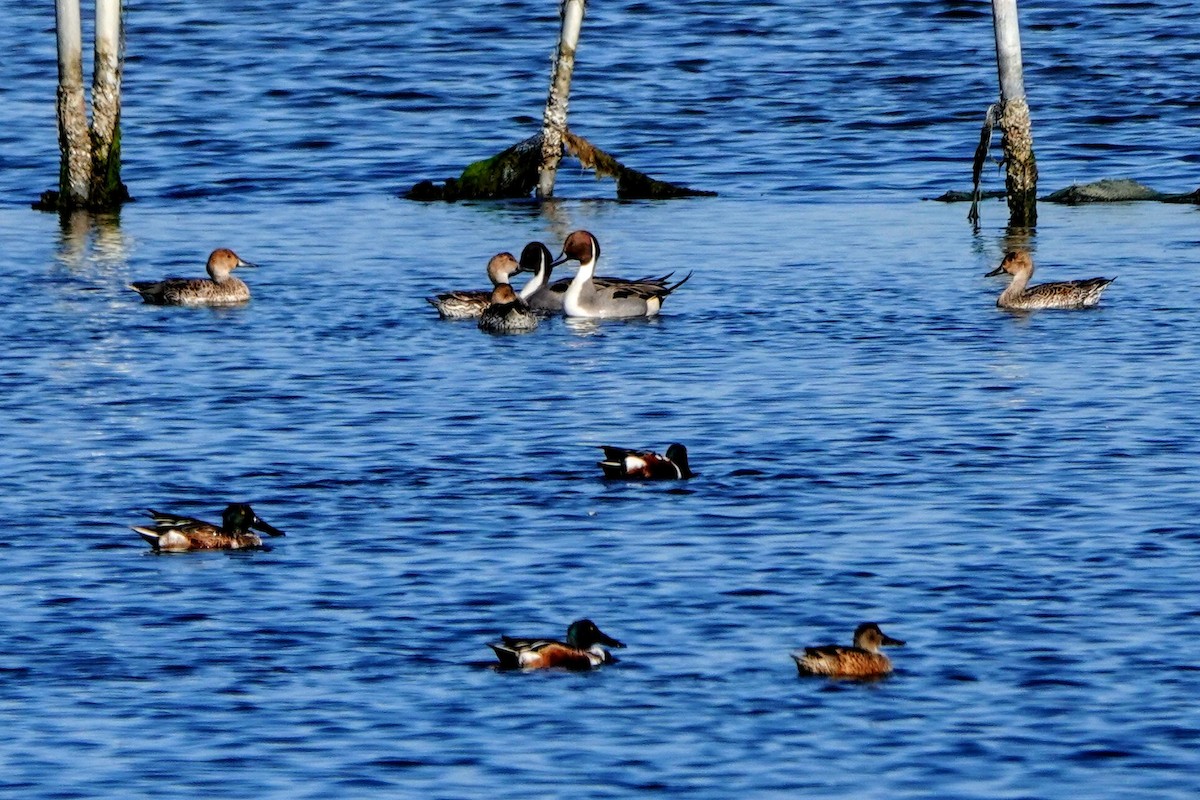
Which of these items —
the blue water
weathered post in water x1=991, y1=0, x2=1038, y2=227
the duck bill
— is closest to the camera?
the blue water

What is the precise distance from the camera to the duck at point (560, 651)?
42.5ft

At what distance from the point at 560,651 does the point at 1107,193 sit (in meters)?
23.8

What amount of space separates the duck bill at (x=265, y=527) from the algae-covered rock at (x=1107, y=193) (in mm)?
21207

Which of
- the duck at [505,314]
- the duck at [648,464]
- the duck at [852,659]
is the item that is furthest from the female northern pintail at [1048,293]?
the duck at [852,659]

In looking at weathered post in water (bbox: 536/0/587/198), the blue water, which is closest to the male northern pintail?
the blue water

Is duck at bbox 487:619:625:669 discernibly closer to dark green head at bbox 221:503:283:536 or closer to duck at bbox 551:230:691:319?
dark green head at bbox 221:503:283:536

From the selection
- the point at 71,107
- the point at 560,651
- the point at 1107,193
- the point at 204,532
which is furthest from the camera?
the point at 1107,193

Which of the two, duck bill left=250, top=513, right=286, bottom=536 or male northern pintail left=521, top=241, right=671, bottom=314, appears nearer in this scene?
duck bill left=250, top=513, right=286, bottom=536

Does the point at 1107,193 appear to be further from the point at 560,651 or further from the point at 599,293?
the point at 560,651

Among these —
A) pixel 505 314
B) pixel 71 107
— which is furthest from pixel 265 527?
pixel 71 107

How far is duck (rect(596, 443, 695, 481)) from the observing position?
57.2ft

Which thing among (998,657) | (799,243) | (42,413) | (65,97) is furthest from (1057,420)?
(65,97)

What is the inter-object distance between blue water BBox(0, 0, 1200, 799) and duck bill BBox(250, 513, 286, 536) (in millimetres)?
142

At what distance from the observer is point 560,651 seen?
13.0 metres
